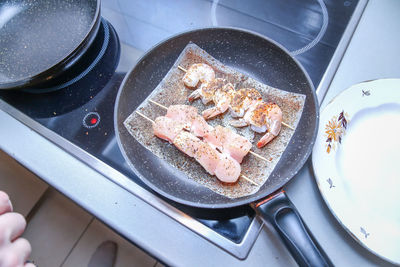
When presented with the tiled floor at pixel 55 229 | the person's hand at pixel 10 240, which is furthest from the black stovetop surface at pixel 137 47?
the tiled floor at pixel 55 229

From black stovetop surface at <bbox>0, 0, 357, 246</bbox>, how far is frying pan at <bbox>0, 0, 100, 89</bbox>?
0.32ft

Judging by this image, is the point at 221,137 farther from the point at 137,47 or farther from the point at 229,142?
the point at 137,47

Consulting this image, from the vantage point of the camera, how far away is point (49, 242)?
1422 millimetres

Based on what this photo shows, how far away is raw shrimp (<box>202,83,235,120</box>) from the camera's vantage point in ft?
3.67

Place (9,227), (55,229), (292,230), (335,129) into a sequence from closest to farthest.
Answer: (292,230) → (9,227) → (335,129) → (55,229)

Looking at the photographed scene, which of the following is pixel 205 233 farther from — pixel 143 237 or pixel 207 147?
pixel 207 147

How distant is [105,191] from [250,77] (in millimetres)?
756

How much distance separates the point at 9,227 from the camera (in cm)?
85

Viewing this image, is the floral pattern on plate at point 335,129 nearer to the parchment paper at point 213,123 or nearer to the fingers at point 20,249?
the parchment paper at point 213,123

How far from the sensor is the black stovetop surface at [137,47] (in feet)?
3.51

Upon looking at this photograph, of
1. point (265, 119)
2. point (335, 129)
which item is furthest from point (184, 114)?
point (335, 129)

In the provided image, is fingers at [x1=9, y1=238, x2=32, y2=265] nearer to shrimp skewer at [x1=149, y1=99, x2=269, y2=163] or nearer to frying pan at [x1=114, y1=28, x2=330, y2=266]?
frying pan at [x1=114, y1=28, x2=330, y2=266]

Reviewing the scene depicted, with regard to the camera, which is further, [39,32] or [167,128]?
[39,32]

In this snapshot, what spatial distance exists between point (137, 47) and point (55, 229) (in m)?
1.06
